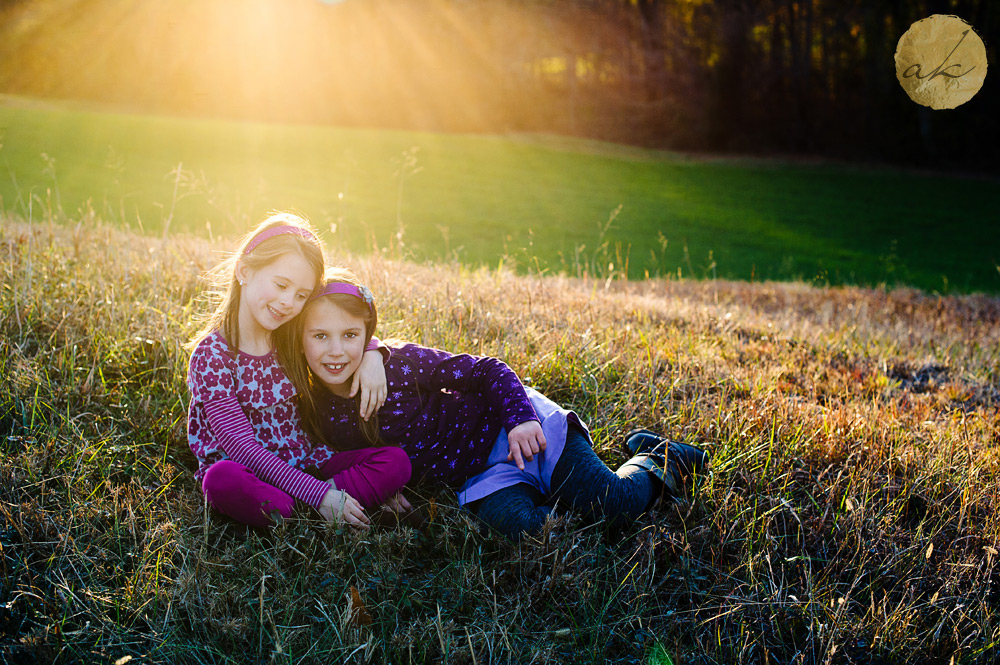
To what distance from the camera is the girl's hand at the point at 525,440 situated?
2.56 meters

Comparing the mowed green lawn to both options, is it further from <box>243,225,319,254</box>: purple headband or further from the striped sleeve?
the striped sleeve

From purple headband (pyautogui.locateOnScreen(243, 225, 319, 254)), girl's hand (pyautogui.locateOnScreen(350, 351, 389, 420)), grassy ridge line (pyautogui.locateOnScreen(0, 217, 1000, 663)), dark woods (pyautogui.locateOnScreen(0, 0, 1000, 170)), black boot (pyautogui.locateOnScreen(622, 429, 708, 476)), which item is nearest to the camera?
grassy ridge line (pyautogui.locateOnScreen(0, 217, 1000, 663))

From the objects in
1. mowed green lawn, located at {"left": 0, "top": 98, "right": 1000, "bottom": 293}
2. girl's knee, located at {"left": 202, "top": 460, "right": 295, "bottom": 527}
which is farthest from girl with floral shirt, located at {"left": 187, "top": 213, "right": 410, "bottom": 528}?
mowed green lawn, located at {"left": 0, "top": 98, "right": 1000, "bottom": 293}

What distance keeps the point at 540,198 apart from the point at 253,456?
55.4 ft

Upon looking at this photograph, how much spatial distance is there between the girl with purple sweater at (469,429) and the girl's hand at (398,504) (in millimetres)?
167

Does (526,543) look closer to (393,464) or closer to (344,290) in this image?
(393,464)

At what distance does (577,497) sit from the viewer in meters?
2.66

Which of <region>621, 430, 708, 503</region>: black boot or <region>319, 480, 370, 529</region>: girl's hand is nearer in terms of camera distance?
<region>319, 480, 370, 529</region>: girl's hand

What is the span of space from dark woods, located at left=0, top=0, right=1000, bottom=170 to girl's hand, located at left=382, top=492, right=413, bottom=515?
73.2 ft

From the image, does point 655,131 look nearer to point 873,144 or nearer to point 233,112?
point 873,144

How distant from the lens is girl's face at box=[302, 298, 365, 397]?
2.56 meters

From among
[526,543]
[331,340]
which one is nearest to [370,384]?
[331,340]

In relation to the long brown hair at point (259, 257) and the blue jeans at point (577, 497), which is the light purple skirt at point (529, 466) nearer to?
the blue jeans at point (577, 497)

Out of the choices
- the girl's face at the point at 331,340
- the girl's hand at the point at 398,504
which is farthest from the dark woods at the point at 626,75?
the girl's hand at the point at 398,504
